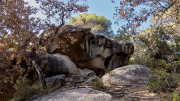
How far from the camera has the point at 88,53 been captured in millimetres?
14469

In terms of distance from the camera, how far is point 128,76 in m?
8.45

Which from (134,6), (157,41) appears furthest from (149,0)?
(157,41)

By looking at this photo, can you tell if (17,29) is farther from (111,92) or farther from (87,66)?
(87,66)

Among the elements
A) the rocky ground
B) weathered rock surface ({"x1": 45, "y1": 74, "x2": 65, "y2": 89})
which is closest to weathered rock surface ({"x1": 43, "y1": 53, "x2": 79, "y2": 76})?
the rocky ground

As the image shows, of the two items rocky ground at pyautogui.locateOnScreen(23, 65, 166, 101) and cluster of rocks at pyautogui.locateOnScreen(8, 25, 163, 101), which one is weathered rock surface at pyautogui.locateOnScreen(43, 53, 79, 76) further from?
rocky ground at pyautogui.locateOnScreen(23, 65, 166, 101)

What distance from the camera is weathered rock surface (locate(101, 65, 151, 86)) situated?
7.98m

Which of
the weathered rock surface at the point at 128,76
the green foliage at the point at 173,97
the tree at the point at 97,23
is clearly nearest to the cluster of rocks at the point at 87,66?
the weathered rock surface at the point at 128,76

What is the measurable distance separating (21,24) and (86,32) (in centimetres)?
804

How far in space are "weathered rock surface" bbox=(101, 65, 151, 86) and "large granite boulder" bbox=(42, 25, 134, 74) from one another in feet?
18.8

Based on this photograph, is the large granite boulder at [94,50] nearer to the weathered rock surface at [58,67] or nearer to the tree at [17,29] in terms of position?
the weathered rock surface at [58,67]

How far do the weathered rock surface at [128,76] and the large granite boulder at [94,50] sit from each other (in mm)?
5717

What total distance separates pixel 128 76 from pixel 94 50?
729cm

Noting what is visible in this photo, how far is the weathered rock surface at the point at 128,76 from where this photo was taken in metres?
7.98

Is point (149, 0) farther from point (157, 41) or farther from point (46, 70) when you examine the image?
point (157, 41)
